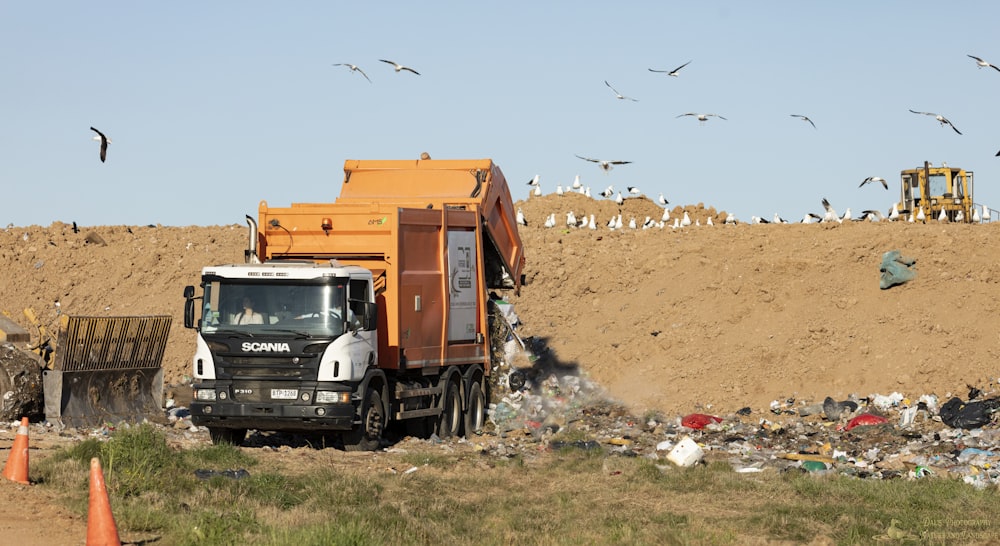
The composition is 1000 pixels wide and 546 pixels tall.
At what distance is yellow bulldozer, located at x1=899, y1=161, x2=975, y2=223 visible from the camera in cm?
3334

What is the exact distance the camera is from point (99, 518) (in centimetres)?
821

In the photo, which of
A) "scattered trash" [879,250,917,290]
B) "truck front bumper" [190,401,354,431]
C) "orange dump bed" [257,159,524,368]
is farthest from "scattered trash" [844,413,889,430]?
"truck front bumper" [190,401,354,431]

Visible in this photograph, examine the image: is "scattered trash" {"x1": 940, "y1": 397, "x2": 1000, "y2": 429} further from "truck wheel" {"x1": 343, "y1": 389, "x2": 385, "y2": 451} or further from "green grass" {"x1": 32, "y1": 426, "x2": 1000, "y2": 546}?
"truck wheel" {"x1": 343, "y1": 389, "x2": 385, "y2": 451}

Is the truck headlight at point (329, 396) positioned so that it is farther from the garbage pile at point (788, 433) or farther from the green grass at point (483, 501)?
the garbage pile at point (788, 433)

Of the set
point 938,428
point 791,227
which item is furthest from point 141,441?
point 791,227

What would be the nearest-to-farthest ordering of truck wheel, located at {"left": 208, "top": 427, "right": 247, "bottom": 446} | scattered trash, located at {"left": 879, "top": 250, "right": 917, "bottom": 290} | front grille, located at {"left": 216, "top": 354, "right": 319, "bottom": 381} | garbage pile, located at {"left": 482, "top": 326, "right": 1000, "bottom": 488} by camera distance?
garbage pile, located at {"left": 482, "top": 326, "right": 1000, "bottom": 488} → front grille, located at {"left": 216, "top": 354, "right": 319, "bottom": 381} → truck wheel, located at {"left": 208, "top": 427, "right": 247, "bottom": 446} → scattered trash, located at {"left": 879, "top": 250, "right": 917, "bottom": 290}

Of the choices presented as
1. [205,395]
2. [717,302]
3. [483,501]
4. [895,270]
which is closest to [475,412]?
[205,395]

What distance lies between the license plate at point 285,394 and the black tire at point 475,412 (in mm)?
4089

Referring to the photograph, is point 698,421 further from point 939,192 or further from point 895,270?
point 939,192

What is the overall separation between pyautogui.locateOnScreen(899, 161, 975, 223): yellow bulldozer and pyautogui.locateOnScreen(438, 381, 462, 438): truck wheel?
19.8m

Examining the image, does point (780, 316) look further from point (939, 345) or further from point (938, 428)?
point (938, 428)

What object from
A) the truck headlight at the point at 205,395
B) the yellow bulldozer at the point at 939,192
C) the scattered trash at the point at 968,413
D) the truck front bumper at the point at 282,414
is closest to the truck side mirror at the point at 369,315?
the truck front bumper at the point at 282,414

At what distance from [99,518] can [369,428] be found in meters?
7.23

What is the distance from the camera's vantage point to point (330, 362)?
1437cm
